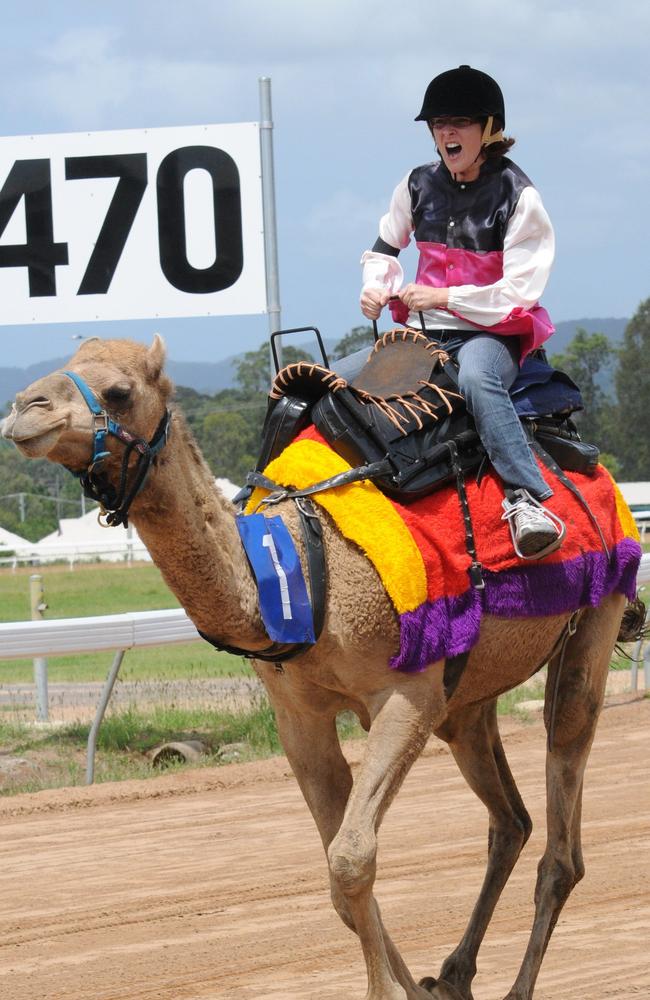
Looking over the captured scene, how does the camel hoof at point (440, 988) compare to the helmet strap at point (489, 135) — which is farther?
the helmet strap at point (489, 135)

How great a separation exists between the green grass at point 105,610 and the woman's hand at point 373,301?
27.6 feet

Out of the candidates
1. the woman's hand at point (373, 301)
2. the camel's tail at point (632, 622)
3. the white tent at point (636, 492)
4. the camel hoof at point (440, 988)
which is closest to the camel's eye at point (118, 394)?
the woman's hand at point (373, 301)

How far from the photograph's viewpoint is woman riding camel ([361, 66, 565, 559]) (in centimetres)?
590

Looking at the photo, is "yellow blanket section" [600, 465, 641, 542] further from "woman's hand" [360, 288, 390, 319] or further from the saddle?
"woman's hand" [360, 288, 390, 319]

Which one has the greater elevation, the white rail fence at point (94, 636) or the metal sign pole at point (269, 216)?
the metal sign pole at point (269, 216)

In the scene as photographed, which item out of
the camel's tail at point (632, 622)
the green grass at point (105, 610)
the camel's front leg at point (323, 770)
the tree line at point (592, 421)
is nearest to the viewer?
the camel's front leg at point (323, 770)

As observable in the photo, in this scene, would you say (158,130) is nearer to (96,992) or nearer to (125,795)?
(125,795)

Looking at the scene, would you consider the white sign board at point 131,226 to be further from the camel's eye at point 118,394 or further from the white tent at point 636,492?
the white tent at point 636,492

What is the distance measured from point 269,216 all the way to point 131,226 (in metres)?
1.07

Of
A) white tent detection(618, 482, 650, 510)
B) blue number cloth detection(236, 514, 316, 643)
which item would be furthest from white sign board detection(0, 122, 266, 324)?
white tent detection(618, 482, 650, 510)

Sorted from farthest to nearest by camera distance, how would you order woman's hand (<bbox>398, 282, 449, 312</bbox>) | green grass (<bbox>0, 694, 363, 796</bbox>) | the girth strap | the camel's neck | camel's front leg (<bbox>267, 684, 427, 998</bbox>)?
1. green grass (<bbox>0, 694, 363, 796</bbox>)
2. woman's hand (<bbox>398, 282, 449, 312</bbox>)
3. camel's front leg (<bbox>267, 684, 427, 998</bbox>)
4. the girth strap
5. the camel's neck

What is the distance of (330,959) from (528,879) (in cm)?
176

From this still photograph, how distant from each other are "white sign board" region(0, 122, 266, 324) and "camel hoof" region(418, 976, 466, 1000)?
22.2 feet

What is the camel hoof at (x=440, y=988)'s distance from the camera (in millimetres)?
5977
